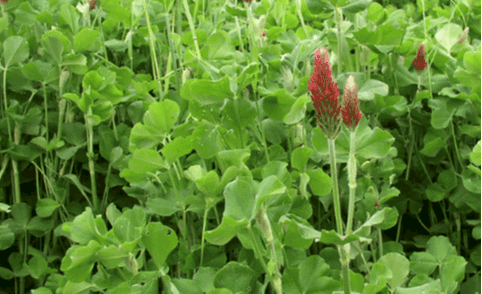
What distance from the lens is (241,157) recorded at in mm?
671

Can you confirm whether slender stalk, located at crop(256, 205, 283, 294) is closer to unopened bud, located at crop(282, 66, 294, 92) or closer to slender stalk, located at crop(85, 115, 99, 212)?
unopened bud, located at crop(282, 66, 294, 92)

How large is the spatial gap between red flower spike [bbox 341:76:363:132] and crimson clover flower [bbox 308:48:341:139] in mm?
10

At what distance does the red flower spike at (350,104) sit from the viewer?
54 cm

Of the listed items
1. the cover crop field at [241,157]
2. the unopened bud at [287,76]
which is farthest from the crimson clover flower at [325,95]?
the unopened bud at [287,76]

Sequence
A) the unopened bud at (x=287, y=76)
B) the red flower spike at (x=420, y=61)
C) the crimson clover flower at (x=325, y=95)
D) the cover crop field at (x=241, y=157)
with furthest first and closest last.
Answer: the red flower spike at (x=420, y=61) → the unopened bud at (x=287, y=76) → the cover crop field at (x=241, y=157) → the crimson clover flower at (x=325, y=95)

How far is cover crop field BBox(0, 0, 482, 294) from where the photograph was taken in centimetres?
67

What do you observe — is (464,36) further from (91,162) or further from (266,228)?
(91,162)

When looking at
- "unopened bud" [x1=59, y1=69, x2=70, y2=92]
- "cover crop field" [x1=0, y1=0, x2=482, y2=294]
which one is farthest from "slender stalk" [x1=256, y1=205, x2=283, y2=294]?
"unopened bud" [x1=59, y1=69, x2=70, y2=92]

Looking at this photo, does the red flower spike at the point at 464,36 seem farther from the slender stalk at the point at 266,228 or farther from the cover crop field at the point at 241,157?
the slender stalk at the point at 266,228

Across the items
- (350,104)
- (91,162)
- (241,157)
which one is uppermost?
(350,104)

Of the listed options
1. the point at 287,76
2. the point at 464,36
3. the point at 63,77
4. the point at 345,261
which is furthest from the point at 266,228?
the point at 464,36

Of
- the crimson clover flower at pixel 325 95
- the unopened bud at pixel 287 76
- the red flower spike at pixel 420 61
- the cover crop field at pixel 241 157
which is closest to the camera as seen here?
the crimson clover flower at pixel 325 95

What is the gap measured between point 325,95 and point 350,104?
0.04m

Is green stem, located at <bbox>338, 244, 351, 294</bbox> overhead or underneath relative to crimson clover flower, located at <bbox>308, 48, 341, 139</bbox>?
underneath
